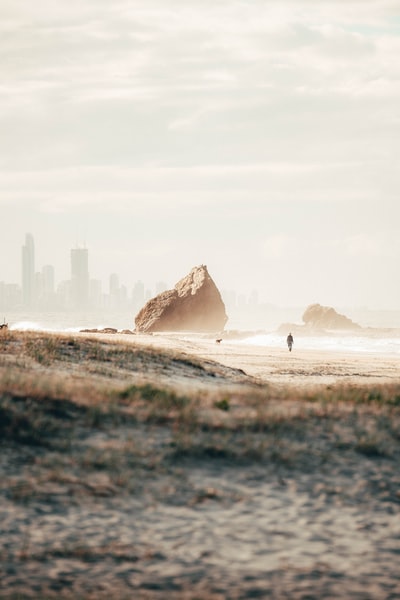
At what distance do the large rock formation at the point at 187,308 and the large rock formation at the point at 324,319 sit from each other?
2519 centimetres

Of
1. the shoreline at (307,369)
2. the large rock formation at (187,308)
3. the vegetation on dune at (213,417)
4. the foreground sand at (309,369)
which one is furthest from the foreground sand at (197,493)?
the large rock formation at (187,308)

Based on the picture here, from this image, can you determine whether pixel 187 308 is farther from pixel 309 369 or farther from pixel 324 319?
pixel 309 369

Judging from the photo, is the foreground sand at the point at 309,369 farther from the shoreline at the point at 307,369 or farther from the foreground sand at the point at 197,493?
the foreground sand at the point at 197,493

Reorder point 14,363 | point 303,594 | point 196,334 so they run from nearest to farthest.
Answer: point 303,594 < point 14,363 < point 196,334

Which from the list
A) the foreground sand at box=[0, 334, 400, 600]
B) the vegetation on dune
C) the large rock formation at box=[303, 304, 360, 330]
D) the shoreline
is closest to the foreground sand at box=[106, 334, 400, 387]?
the shoreline

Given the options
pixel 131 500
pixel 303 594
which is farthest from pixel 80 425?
pixel 303 594

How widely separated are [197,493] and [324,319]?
108 meters

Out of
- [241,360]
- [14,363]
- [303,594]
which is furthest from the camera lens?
[241,360]

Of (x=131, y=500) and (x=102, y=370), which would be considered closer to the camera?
(x=131, y=500)

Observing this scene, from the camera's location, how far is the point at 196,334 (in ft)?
270

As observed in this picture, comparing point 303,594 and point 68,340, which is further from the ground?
point 68,340

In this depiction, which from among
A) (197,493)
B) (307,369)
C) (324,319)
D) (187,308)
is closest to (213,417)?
(197,493)

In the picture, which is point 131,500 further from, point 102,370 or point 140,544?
point 102,370

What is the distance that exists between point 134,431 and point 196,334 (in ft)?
227
